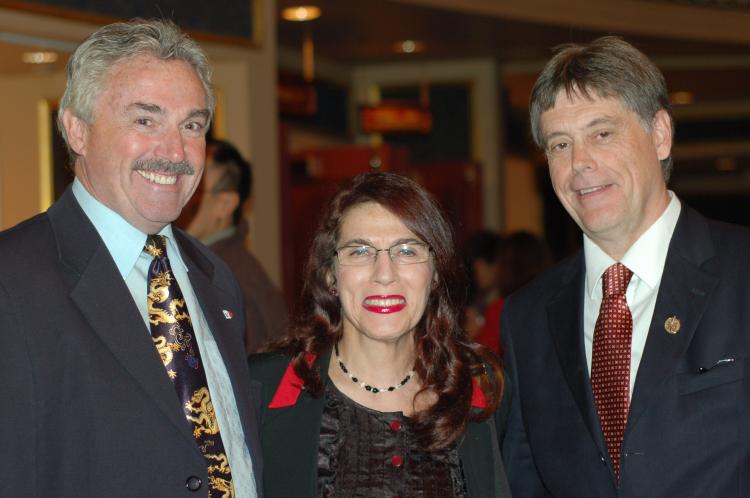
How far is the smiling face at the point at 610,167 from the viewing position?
8.54 feet

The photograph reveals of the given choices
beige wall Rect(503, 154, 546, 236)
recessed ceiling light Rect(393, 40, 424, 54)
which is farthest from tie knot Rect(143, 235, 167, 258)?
beige wall Rect(503, 154, 546, 236)

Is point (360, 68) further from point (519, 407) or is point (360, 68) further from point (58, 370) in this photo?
point (58, 370)

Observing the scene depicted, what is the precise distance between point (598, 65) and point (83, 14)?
3.39 metres

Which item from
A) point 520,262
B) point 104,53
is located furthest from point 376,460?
point 520,262

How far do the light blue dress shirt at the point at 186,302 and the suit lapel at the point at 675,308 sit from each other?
0.92 meters

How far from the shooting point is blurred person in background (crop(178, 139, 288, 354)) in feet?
13.2

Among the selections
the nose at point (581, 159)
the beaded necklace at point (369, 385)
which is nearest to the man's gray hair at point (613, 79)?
the nose at point (581, 159)

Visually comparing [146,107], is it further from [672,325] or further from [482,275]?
[482,275]

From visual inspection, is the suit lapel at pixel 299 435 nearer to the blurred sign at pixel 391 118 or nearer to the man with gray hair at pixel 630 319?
the man with gray hair at pixel 630 319

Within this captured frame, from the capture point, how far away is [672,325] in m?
2.53

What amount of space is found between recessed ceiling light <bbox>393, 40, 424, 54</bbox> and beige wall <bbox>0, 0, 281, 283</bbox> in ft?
10.9

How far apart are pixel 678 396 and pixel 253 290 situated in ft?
6.39

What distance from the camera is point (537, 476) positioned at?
2924mm

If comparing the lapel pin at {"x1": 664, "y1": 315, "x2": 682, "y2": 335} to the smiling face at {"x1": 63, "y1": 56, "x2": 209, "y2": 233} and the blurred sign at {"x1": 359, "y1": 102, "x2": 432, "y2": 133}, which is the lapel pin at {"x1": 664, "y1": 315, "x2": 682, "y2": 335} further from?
the blurred sign at {"x1": 359, "y1": 102, "x2": 432, "y2": 133}
